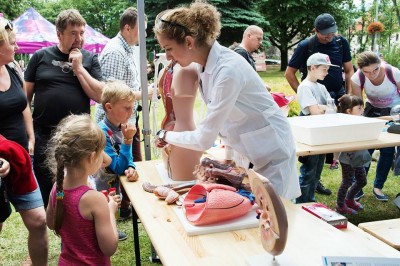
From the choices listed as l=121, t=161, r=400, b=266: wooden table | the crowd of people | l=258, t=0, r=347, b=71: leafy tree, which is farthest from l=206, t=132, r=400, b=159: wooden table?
l=258, t=0, r=347, b=71: leafy tree

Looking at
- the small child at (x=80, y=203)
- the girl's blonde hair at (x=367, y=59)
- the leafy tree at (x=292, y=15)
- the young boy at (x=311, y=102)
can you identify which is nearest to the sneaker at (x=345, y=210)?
the young boy at (x=311, y=102)

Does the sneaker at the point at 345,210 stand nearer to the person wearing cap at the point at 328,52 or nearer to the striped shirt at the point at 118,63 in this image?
the person wearing cap at the point at 328,52

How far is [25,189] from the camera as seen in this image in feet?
6.93

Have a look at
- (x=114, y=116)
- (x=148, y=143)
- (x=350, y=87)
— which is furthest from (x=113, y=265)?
(x=350, y=87)

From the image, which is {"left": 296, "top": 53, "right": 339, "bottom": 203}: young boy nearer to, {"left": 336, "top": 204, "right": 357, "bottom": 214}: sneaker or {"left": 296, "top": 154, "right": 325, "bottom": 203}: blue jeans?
{"left": 296, "top": 154, "right": 325, "bottom": 203}: blue jeans

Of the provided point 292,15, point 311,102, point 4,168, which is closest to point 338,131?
point 311,102

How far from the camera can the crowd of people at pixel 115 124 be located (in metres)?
1.48

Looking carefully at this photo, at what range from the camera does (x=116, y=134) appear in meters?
2.34

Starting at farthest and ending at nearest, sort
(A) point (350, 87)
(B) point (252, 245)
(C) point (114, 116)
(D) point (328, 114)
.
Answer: (A) point (350, 87), (D) point (328, 114), (C) point (114, 116), (B) point (252, 245)

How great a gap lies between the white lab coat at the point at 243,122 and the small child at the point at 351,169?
5.49 ft

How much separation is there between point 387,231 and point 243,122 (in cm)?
94

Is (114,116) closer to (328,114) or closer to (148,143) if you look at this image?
(148,143)

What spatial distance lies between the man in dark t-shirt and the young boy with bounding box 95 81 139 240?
0.46 m

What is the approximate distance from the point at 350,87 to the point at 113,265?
289cm
